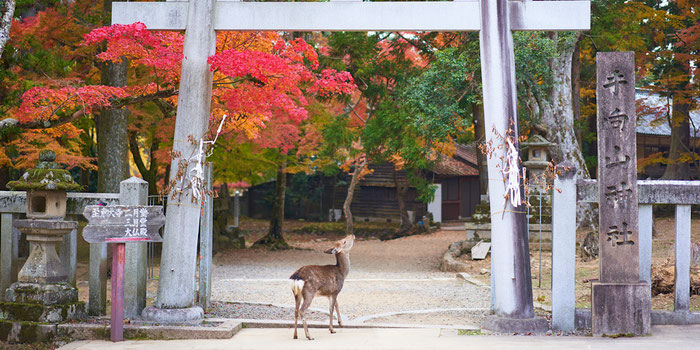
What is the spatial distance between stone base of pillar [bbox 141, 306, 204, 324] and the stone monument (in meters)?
4.70

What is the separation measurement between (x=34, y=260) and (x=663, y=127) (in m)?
27.4

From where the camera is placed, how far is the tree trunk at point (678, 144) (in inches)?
886

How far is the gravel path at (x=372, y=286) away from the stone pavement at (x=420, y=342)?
1.33 m

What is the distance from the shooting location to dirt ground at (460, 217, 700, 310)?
9.47m

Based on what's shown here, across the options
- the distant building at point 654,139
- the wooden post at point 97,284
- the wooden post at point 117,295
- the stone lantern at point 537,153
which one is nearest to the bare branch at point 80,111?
the wooden post at point 97,284

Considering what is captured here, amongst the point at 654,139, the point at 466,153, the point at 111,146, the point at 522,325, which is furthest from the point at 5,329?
the point at 466,153

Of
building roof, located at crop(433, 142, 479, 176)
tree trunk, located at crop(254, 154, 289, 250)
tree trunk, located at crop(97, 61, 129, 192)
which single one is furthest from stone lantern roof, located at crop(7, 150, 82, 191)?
building roof, located at crop(433, 142, 479, 176)

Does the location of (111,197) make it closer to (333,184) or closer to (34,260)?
(34,260)

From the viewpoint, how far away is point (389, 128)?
787 inches

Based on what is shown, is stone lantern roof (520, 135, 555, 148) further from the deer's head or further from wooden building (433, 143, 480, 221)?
wooden building (433, 143, 480, 221)

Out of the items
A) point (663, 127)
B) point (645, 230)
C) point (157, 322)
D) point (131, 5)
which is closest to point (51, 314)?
point (157, 322)

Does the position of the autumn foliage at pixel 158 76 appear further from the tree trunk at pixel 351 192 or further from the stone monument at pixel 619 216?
the tree trunk at pixel 351 192

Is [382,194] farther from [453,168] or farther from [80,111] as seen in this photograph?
[80,111]

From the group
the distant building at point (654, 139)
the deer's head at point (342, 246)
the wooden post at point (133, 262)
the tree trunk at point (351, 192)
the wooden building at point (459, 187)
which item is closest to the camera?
the deer's head at point (342, 246)
